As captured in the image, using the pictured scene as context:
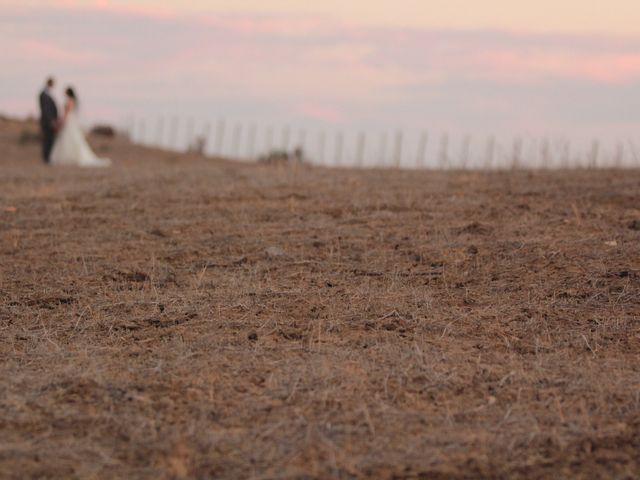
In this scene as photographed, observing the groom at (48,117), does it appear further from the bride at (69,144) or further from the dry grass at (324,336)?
the dry grass at (324,336)

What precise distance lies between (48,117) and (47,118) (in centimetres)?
3

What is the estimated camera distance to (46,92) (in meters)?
18.3

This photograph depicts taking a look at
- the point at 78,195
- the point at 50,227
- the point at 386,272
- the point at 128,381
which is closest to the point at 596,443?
the point at 128,381

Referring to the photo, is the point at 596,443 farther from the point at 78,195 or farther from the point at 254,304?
the point at 78,195

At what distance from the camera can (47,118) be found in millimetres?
18734

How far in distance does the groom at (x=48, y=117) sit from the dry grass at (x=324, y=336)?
891 cm

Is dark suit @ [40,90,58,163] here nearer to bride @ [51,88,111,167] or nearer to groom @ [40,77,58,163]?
groom @ [40,77,58,163]

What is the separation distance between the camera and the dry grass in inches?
161

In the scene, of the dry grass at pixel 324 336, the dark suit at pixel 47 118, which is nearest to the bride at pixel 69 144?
the dark suit at pixel 47 118

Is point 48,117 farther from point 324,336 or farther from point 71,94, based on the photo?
point 324,336

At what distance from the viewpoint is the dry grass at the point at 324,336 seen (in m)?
4.08

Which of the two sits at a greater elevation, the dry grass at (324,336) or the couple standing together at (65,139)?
the couple standing together at (65,139)

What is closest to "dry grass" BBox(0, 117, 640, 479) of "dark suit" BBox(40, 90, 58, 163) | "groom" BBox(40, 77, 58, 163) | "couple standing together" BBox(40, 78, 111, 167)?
"groom" BBox(40, 77, 58, 163)

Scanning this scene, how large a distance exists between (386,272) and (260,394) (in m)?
2.58
